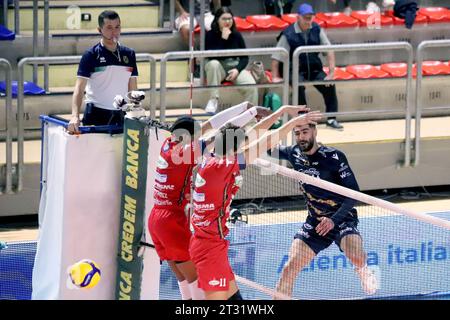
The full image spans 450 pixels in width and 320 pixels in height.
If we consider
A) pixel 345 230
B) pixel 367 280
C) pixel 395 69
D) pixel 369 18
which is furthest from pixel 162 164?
pixel 369 18

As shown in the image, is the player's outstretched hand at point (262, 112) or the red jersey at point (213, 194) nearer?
the red jersey at point (213, 194)

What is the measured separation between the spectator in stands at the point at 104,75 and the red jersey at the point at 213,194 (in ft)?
Answer: 8.73

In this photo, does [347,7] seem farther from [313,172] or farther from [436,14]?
[313,172]

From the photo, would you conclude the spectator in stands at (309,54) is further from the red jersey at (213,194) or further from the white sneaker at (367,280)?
the red jersey at (213,194)

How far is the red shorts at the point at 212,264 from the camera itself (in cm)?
828

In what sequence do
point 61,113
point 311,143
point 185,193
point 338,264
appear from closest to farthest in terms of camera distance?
point 185,193
point 311,143
point 338,264
point 61,113

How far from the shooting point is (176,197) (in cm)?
872

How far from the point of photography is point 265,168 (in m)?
8.94

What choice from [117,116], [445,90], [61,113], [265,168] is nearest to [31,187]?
[61,113]

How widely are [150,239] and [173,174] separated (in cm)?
56

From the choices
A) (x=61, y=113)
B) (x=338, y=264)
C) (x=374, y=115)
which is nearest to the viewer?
(x=338, y=264)

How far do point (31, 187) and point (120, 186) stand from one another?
363cm

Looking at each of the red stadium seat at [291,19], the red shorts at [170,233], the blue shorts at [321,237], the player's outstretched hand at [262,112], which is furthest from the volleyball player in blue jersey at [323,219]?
the red stadium seat at [291,19]
